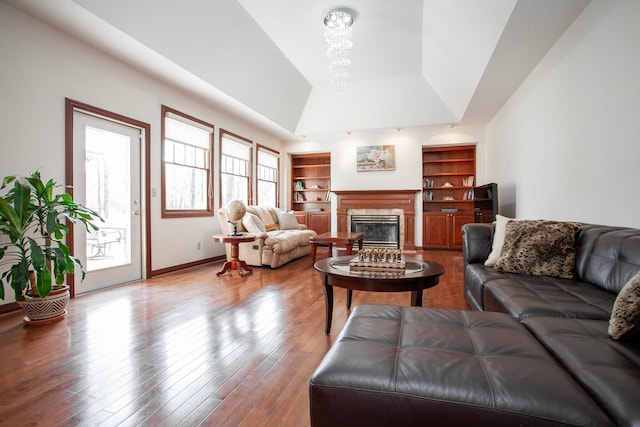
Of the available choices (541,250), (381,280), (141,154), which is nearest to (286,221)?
(141,154)

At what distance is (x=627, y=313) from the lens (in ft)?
3.67

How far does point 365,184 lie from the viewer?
720 cm

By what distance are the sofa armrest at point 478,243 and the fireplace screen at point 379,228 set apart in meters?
4.07

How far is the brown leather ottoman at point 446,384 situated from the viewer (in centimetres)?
80

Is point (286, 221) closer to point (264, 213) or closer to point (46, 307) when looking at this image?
point (264, 213)

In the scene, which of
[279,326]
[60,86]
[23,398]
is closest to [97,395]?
[23,398]

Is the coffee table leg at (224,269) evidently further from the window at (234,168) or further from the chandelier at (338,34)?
the chandelier at (338,34)

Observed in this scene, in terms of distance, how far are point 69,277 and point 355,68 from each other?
5069 mm

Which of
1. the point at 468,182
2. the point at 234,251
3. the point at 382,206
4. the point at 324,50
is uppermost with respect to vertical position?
the point at 324,50

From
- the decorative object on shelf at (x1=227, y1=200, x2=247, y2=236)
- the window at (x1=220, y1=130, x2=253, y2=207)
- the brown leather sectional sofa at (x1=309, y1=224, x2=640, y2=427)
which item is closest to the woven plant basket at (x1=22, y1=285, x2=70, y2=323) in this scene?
the decorative object on shelf at (x1=227, y1=200, x2=247, y2=236)

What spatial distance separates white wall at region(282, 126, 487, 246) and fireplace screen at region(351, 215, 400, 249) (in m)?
0.45

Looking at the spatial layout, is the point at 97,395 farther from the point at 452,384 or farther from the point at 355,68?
the point at 355,68

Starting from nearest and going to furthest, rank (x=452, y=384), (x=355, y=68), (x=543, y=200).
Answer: (x=452, y=384), (x=543, y=200), (x=355, y=68)

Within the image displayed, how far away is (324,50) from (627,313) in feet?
15.8
